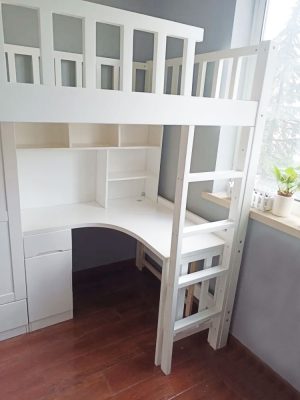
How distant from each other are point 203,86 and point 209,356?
170 cm

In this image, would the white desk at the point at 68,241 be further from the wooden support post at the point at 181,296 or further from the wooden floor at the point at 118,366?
the wooden floor at the point at 118,366

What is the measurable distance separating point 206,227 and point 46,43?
111cm

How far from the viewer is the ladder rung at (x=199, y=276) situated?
5.33 feet

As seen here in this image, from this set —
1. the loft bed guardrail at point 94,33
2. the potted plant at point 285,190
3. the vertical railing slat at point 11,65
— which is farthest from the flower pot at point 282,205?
the vertical railing slat at point 11,65

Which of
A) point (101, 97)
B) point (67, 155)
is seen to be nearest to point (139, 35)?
point (67, 155)

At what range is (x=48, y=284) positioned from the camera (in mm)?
1951

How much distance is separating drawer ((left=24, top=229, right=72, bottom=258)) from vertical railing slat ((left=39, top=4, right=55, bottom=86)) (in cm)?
115

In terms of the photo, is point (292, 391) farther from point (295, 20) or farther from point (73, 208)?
point (295, 20)

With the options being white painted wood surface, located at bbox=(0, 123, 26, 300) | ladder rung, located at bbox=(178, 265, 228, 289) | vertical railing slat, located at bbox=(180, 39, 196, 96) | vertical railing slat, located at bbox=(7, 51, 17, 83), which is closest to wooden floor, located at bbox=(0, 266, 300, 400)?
white painted wood surface, located at bbox=(0, 123, 26, 300)

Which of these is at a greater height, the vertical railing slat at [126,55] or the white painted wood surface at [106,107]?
the vertical railing slat at [126,55]

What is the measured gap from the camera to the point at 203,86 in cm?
189

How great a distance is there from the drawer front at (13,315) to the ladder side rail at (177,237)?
0.92 meters

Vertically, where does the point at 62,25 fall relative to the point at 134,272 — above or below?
above

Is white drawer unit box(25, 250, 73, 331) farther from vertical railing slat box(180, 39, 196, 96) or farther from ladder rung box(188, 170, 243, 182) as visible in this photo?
vertical railing slat box(180, 39, 196, 96)
